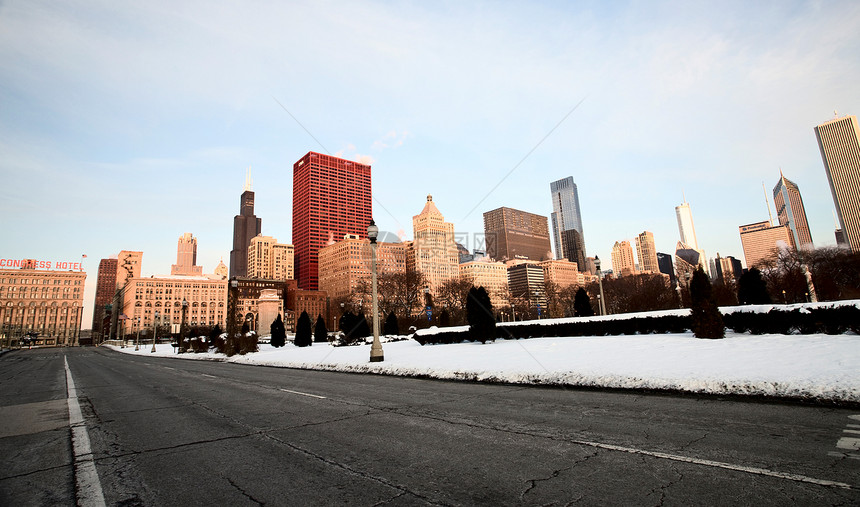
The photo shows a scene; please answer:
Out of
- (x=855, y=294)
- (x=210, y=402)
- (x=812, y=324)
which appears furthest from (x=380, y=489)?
(x=855, y=294)

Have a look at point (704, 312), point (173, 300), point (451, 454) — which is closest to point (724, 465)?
point (451, 454)

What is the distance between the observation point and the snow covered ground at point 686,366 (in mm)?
7695

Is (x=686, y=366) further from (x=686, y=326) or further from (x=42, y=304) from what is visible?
(x=42, y=304)

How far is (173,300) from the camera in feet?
609

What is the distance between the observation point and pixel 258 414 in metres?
7.82

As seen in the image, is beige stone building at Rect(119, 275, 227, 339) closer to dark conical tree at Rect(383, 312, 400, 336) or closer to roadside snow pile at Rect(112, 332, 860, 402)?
dark conical tree at Rect(383, 312, 400, 336)

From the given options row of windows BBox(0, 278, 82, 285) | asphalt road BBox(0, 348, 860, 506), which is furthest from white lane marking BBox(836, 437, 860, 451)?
row of windows BBox(0, 278, 82, 285)

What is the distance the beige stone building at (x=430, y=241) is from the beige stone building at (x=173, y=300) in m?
95.3

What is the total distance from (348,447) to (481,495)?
7.46ft

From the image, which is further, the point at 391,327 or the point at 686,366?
the point at 391,327

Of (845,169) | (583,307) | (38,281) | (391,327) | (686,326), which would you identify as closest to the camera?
(686,326)

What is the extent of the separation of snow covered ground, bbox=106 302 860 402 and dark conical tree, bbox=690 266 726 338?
0.54m

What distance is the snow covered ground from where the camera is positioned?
770 cm

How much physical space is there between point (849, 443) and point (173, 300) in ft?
711
